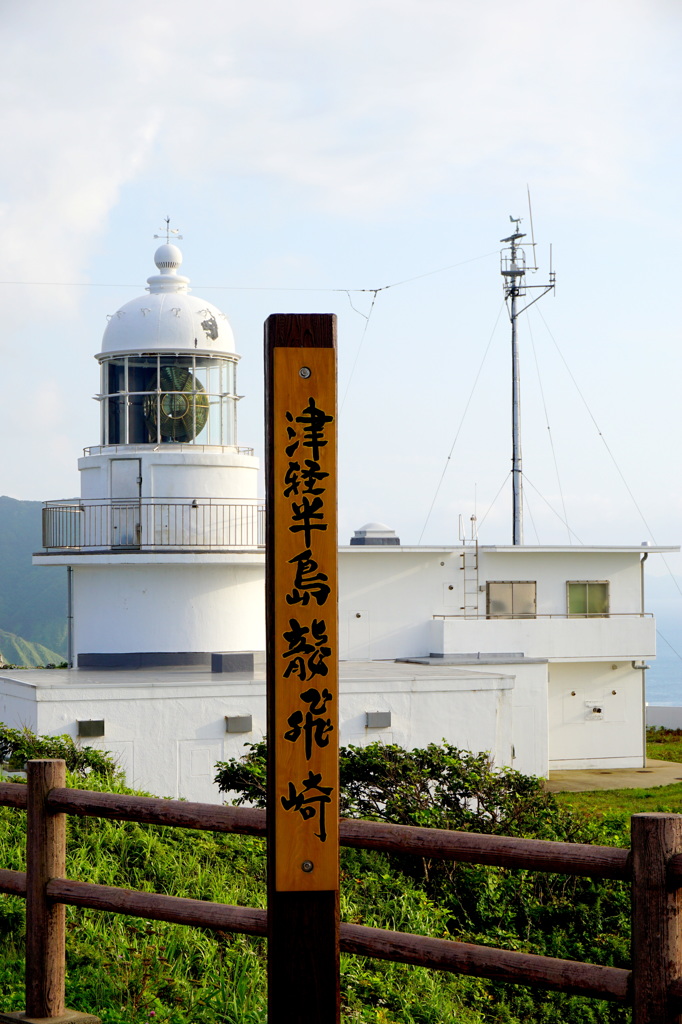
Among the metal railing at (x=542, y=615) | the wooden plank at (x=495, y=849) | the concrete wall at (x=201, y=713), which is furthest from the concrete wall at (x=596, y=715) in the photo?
the wooden plank at (x=495, y=849)

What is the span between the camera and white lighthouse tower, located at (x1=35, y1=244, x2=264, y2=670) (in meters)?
19.2

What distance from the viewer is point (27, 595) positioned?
531 ft

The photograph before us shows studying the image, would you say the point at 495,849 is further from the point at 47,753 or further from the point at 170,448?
the point at 170,448

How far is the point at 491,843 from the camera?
14.0ft

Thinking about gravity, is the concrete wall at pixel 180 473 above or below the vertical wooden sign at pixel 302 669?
above

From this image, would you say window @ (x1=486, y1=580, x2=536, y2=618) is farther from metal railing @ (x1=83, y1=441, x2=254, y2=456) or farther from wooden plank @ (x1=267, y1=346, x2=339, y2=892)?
wooden plank @ (x1=267, y1=346, x2=339, y2=892)

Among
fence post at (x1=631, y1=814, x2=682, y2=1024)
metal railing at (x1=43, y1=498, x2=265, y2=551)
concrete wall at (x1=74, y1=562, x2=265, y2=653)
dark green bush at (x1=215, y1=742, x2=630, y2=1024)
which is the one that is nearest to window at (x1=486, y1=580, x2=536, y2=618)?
metal railing at (x1=43, y1=498, x2=265, y2=551)

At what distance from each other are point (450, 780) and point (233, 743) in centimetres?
700

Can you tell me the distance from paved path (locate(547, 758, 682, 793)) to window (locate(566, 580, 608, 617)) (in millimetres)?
3376

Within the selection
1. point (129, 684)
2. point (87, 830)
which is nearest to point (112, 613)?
point (129, 684)

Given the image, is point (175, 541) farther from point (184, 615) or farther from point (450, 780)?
point (450, 780)

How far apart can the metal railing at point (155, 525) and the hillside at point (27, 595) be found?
120725 millimetres

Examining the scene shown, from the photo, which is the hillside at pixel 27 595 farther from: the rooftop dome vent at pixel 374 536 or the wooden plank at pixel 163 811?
the wooden plank at pixel 163 811

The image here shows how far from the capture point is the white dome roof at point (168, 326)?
766 inches
